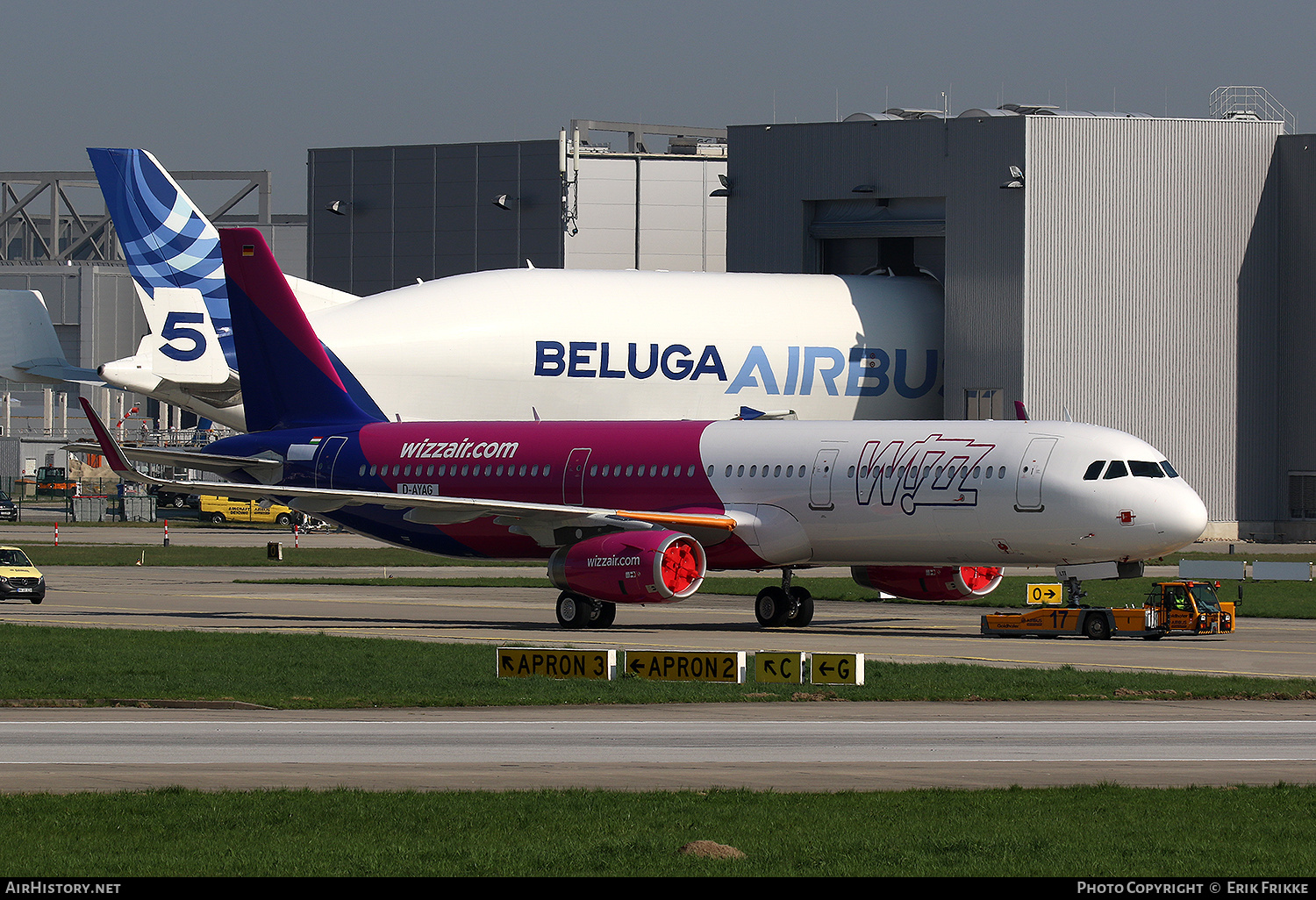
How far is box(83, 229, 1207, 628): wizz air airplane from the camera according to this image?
38.0 m

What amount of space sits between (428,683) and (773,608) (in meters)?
15.0

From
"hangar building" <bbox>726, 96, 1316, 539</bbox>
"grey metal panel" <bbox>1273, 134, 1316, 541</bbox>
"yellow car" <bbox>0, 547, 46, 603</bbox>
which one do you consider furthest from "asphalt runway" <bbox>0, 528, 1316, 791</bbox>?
"grey metal panel" <bbox>1273, 134, 1316, 541</bbox>

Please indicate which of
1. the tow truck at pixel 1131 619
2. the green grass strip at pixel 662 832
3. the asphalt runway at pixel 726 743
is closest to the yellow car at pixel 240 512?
the tow truck at pixel 1131 619

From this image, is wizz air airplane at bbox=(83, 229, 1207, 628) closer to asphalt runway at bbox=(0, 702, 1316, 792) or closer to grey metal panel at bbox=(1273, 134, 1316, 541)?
asphalt runway at bbox=(0, 702, 1316, 792)

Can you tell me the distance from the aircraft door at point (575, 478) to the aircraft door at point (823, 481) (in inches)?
258

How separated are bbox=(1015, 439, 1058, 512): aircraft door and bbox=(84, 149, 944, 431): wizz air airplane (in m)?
39.9

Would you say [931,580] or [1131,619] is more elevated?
[931,580]

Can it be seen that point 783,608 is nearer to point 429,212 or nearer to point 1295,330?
point 1295,330

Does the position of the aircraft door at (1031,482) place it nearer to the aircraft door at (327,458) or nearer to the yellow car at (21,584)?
the aircraft door at (327,458)

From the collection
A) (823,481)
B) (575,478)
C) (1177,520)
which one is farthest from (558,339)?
(1177,520)

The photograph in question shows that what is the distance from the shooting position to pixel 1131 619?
38875 millimetres

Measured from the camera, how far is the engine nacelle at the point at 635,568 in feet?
128

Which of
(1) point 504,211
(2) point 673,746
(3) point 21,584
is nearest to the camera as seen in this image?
(2) point 673,746

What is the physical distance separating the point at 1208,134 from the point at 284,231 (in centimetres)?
11101
